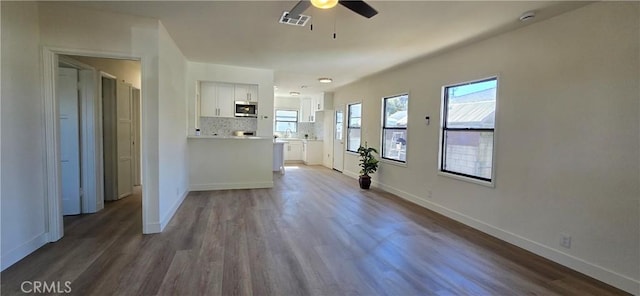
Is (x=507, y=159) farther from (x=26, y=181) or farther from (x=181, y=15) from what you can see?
(x=26, y=181)

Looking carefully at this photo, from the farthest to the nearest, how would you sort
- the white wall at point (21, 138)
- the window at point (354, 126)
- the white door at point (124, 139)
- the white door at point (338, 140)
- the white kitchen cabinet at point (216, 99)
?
the white door at point (338, 140), the window at point (354, 126), the white kitchen cabinet at point (216, 99), the white door at point (124, 139), the white wall at point (21, 138)

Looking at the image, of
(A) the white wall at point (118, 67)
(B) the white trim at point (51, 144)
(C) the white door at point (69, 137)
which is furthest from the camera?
(A) the white wall at point (118, 67)

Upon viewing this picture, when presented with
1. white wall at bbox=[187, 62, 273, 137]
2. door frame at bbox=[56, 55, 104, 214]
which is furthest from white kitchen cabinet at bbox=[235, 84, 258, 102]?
door frame at bbox=[56, 55, 104, 214]

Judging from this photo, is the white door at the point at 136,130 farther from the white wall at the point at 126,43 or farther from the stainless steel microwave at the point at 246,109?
the white wall at the point at 126,43

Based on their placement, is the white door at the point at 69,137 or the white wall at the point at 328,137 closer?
the white door at the point at 69,137

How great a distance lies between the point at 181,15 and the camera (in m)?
3.07

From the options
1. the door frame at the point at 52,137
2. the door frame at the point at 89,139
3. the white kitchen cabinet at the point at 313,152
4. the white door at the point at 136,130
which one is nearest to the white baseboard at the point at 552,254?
the door frame at the point at 52,137

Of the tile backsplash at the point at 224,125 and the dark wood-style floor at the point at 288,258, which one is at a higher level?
the tile backsplash at the point at 224,125

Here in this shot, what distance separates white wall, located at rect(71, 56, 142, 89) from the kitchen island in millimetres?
1486

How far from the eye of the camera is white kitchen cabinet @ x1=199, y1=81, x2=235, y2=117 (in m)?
5.90

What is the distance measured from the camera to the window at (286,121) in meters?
10.6

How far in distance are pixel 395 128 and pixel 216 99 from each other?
3654 mm

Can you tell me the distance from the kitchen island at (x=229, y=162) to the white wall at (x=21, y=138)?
8.58 feet

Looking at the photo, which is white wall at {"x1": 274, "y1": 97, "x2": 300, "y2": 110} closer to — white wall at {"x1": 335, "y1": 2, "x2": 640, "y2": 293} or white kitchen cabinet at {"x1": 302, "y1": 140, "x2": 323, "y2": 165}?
white kitchen cabinet at {"x1": 302, "y1": 140, "x2": 323, "y2": 165}
